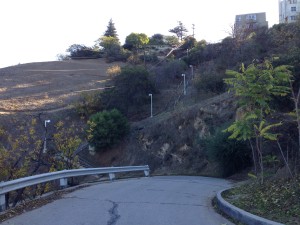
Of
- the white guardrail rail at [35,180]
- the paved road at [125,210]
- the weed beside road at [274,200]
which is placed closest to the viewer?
the weed beside road at [274,200]

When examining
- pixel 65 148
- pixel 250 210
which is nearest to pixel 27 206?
pixel 250 210

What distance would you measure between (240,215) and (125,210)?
2.74 m

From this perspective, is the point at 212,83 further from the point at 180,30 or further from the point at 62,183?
the point at 180,30

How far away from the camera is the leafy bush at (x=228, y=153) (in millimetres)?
29531

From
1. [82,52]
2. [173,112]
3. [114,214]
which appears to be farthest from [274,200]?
[82,52]

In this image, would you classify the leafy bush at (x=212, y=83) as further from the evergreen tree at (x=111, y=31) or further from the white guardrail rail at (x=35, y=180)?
the evergreen tree at (x=111, y=31)

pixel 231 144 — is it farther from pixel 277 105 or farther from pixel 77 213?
pixel 77 213

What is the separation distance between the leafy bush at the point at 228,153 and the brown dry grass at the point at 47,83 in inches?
1414

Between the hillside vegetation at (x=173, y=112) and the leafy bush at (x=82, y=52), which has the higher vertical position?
the leafy bush at (x=82, y=52)

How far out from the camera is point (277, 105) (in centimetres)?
2867

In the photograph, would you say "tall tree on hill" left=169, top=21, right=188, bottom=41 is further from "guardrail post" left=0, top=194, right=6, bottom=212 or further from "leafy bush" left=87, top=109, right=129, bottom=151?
"guardrail post" left=0, top=194, right=6, bottom=212

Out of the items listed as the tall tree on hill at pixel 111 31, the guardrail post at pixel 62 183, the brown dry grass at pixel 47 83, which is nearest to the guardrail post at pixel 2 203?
the guardrail post at pixel 62 183

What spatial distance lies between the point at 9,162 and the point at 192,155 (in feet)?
80.3

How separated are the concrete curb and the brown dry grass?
5137cm
